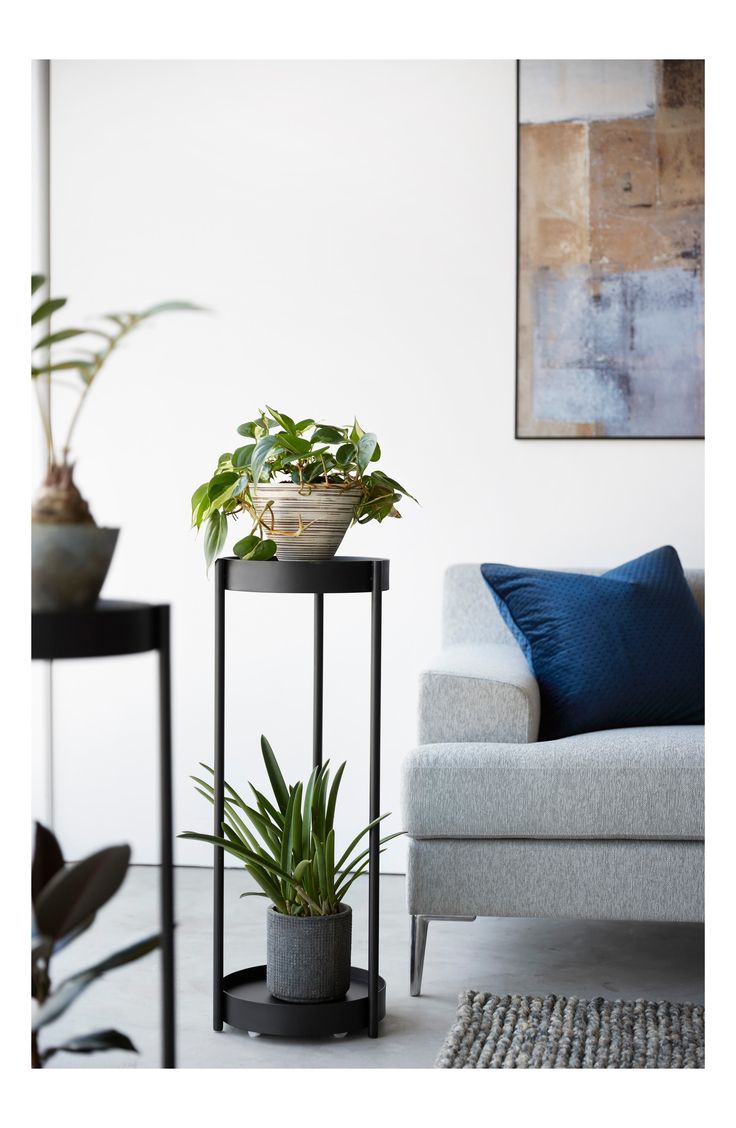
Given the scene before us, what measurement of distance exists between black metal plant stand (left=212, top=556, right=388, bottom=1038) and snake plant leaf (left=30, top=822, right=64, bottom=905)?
2.46 ft

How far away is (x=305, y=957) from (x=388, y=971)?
414 mm

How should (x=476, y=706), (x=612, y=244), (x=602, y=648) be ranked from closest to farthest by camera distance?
(x=476, y=706) → (x=602, y=648) → (x=612, y=244)

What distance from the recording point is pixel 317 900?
1993 millimetres

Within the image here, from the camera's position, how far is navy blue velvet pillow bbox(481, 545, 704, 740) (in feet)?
7.77

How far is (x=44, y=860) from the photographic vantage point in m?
1.19

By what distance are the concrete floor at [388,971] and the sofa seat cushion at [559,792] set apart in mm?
338

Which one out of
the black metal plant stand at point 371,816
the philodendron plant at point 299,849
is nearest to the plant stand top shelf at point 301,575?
the black metal plant stand at point 371,816

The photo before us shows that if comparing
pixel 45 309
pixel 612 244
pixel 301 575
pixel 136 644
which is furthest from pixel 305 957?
pixel 612 244

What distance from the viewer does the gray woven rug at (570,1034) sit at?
1829 millimetres

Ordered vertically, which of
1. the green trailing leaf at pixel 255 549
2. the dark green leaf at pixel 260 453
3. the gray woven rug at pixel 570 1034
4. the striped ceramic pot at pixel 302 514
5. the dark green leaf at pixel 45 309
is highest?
the dark green leaf at pixel 45 309

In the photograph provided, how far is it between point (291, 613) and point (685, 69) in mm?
1749

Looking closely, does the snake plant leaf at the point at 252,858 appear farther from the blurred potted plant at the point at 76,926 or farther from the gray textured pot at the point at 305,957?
the blurred potted plant at the point at 76,926

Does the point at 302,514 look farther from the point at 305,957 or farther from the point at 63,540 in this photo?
the point at 63,540
